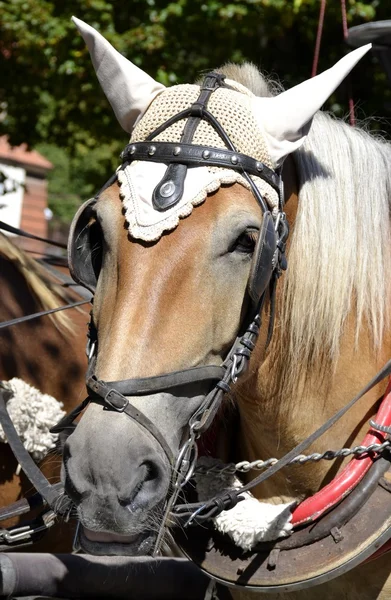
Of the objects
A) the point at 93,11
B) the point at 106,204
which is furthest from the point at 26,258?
the point at 93,11

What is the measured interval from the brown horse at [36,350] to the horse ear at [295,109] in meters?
1.38

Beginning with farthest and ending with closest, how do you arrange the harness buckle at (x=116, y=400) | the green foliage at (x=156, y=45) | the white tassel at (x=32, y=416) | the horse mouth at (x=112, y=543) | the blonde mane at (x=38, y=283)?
the green foliage at (x=156, y=45) < the blonde mane at (x=38, y=283) < the white tassel at (x=32, y=416) < the horse mouth at (x=112, y=543) < the harness buckle at (x=116, y=400)

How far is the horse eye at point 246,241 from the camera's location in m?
2.08

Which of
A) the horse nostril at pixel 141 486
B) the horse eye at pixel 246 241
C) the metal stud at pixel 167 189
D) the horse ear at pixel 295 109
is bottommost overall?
the horse nostril at pixel 141 486

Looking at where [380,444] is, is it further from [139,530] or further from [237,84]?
[237,84]

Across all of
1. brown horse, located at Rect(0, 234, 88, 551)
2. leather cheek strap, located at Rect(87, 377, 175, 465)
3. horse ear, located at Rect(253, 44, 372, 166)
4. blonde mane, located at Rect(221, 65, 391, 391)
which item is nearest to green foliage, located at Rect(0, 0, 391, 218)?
brown horse, located at Rect(0, 234, 88, 551)

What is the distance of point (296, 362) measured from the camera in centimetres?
232

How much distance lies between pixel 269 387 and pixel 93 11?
12.8 ft

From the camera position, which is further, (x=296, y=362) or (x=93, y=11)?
(x=93, y=11)

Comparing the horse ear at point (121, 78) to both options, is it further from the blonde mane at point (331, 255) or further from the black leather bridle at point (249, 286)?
the blonde mane at point (331, 255)

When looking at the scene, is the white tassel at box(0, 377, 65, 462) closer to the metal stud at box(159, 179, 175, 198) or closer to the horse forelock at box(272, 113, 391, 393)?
the horse forelock at box(272, 113, 391, 393)

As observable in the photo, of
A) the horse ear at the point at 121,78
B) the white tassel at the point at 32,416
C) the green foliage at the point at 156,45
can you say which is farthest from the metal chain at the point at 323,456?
the green foliage at the point at 156,45

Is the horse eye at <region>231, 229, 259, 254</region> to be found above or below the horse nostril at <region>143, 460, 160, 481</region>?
above

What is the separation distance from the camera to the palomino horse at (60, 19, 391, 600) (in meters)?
1.94
